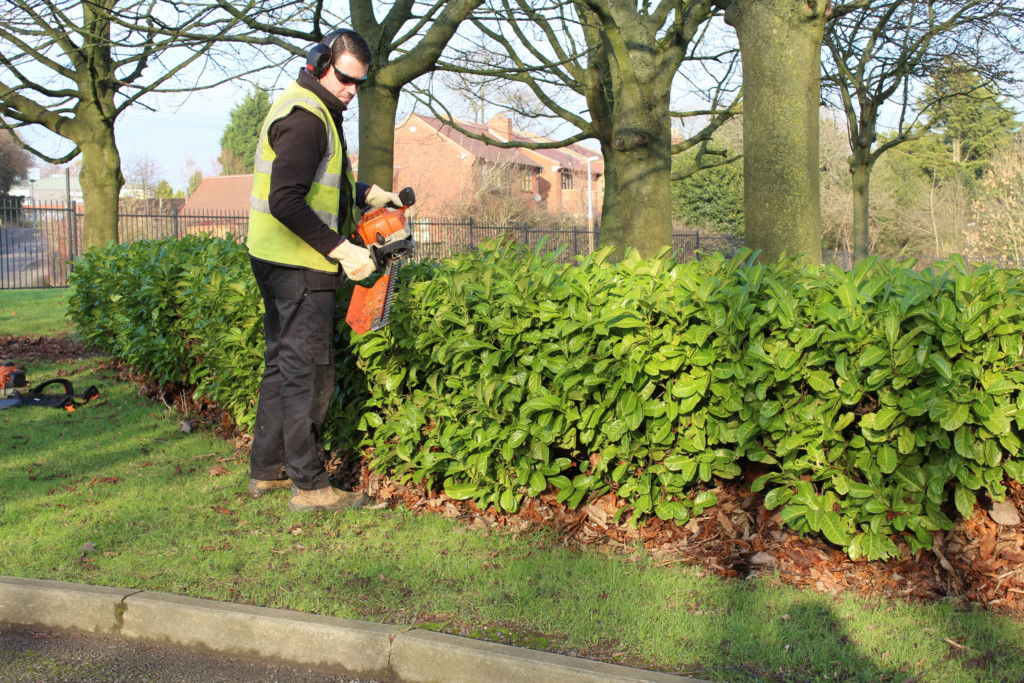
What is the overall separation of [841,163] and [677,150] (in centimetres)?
3303

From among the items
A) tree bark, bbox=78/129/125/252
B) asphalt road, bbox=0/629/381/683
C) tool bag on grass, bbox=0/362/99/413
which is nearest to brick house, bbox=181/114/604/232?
tree bark, bbox=78/129/125/252

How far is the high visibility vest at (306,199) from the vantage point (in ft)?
13.9

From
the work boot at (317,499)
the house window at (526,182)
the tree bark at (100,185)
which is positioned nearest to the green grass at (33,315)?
the tree bark at (100,185)

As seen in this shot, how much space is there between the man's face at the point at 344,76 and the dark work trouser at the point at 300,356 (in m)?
0.96

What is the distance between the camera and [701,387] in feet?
11.8

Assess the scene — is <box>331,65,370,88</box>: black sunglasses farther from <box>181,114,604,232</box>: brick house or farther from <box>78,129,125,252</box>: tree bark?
<box>181,114,604,232</box>: brick house

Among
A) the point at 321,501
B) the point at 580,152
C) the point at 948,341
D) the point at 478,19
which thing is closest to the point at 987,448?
the point at 948,341

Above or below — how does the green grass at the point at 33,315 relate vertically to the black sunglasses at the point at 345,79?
below

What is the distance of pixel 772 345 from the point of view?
3.49 meters

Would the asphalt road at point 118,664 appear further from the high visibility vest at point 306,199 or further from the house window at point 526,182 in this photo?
the house window at point 526,182

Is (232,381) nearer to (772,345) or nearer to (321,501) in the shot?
(321,501)

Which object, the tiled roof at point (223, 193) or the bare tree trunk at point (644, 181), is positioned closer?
the bare tree trunk at point (644, 181)

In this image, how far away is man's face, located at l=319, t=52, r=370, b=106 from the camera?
13.9 feet

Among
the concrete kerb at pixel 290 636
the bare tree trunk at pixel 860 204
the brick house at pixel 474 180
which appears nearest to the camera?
the concrete kerb at pixel 290 636
